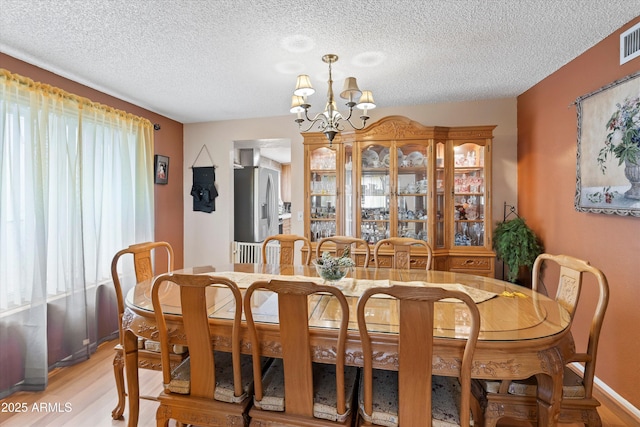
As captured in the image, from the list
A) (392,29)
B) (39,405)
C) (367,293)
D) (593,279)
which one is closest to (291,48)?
(392,29)

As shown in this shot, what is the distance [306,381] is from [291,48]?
2067 mm

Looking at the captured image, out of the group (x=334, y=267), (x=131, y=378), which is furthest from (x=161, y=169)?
(x=334, y=267)

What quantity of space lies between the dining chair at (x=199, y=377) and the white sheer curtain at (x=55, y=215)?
1.52 meters

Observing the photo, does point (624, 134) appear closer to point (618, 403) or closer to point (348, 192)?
point (618, 403)

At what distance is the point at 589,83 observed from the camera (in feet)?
7.54

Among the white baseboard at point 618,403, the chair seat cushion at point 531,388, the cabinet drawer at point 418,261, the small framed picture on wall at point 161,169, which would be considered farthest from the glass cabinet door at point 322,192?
the white baseboard at point 618,403

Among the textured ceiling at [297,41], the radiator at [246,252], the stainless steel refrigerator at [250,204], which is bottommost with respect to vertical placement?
the radiator at [246,252]

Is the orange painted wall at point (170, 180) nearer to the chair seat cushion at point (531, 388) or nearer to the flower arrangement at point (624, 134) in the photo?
the chair seat cushion at point (531, 388)

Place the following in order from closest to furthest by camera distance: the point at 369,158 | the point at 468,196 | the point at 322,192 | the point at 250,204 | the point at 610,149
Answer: the point at 610,149, the point at 468,196, the point at 369,158, the point at 322,192, the point at 250,204

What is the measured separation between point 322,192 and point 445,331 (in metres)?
2.47

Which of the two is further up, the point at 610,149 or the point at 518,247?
the point at 610,149

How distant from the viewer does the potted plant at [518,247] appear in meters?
2.90

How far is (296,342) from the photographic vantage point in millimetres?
1313

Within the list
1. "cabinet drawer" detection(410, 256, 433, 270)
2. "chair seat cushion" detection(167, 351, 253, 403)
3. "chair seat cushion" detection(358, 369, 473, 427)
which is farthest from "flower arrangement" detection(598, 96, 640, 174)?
"chair seat cushion" detection(167, 351, 253, 403)
